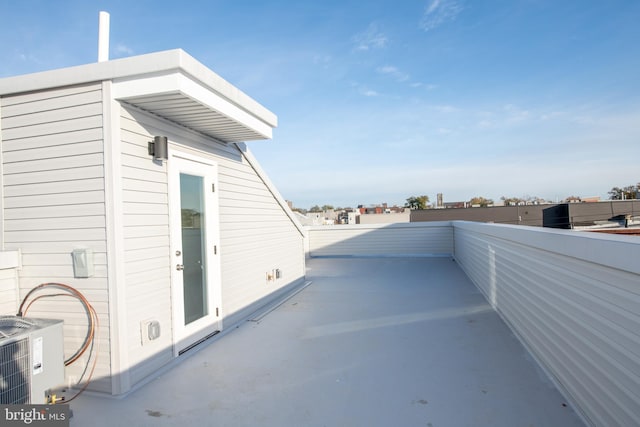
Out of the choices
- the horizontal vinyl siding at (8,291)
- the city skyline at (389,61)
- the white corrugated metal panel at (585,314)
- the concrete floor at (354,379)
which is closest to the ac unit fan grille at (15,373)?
the concrete floor at (354,379)

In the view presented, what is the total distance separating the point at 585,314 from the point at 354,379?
5.34ft

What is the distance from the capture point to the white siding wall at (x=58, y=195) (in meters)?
2.50

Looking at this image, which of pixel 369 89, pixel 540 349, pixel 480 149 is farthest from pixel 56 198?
pixel 480 149

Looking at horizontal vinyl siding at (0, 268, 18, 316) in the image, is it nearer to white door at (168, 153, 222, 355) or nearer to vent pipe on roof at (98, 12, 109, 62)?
white door at (168, 153, 222, 355)

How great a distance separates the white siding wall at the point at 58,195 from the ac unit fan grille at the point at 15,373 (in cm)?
53

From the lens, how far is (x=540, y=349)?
2.79 meters

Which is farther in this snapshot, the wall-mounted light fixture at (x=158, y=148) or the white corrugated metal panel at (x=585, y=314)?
the wall-mounted light fixture at (x=158, y=148)

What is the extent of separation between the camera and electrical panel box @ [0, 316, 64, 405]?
186 centimetres

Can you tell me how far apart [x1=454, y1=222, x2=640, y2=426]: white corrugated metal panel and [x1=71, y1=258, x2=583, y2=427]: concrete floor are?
0.63ft

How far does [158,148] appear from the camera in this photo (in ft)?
9.48

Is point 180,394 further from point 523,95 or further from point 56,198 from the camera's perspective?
point 523,95

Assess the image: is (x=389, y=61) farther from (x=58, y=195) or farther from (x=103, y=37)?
(x=58, y=195)

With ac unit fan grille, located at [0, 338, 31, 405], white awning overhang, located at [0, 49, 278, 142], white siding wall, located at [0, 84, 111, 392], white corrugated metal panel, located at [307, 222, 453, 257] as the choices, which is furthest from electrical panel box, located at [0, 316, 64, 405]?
white corrugated metal panel, located at [307, 222, 453, 257]

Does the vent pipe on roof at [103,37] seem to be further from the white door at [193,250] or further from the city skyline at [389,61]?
the white door at [193,250]
